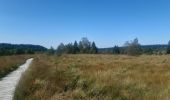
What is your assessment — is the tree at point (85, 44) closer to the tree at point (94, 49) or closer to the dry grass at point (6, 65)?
the tree at point (94, 49)

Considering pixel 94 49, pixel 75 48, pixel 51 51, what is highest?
pixel 75 48

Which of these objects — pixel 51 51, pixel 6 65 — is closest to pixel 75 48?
pixel 51 51

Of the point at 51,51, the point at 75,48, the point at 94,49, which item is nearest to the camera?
the point at 51,51

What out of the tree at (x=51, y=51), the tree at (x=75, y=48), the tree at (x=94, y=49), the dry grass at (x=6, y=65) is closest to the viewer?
the dry grass at (x=6, y=65)

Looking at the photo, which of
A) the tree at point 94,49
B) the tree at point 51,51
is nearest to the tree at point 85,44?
the tree at point 94,49

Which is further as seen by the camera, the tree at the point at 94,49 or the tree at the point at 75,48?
the tree at the point at 94,49

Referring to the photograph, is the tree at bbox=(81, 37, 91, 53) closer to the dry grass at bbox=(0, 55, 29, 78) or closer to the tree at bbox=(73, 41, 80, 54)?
the tree at bbox=(73, 41, 80, 54)

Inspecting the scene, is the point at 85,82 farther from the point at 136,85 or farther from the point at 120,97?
the point at 120,97

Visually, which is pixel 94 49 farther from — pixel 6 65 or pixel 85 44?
pixel 6 65

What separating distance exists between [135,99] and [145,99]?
33cm

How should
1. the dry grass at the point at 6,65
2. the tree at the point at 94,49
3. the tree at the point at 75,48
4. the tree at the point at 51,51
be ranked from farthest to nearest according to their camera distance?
the tree at the point at 94,49, the tree at the point at 75,48, the tree at the point at 51,51, the dry grass at the point at 6,65

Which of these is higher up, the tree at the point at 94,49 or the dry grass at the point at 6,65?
the tree at the point at 94,49

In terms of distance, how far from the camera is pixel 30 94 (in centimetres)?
1019

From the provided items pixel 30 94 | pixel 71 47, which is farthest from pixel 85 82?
pixel 71 47
